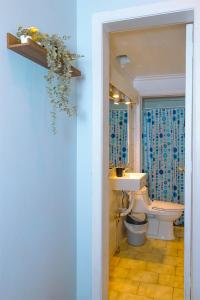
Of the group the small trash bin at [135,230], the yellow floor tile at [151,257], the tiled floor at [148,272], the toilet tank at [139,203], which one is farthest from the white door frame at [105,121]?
the toilet tank at [139,203]

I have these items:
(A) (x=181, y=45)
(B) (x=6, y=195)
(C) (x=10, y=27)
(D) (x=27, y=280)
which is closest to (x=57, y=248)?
(D) (x=27, y=280)

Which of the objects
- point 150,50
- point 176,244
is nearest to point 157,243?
point 176,244

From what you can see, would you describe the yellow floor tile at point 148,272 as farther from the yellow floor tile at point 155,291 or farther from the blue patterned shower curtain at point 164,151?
the blue patterned shower curtain at point 164,151

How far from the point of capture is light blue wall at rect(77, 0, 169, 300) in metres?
1.75

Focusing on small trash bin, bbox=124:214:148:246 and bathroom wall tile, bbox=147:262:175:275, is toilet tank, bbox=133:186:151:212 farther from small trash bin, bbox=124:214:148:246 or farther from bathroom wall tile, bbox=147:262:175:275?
bathroom wall tile, bbox=147:262:175:275

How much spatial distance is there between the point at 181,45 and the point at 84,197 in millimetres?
1880

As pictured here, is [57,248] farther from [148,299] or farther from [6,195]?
[148,299]

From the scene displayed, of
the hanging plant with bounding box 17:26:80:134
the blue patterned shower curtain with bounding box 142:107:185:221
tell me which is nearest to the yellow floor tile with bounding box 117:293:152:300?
the hanging plant with bounding box 17:26:80:134

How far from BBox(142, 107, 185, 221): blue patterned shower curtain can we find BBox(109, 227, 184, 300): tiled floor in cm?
94

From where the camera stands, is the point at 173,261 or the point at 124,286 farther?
the point at 173,261

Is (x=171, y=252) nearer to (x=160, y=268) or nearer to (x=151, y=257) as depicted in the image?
(x=151, y=257)

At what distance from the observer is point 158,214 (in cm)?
339

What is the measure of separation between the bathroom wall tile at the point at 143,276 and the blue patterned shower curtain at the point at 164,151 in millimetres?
1748

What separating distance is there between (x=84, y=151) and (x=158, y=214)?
6.63 feet
